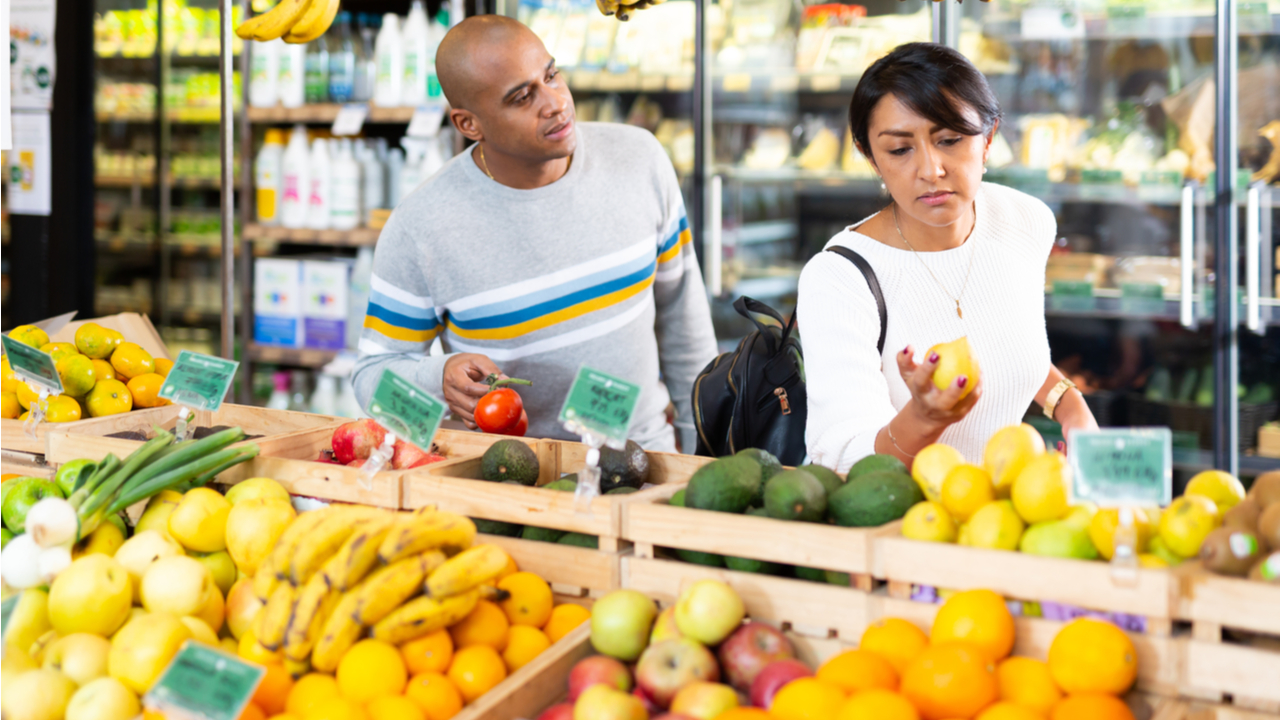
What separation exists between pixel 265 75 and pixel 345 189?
0.54 m

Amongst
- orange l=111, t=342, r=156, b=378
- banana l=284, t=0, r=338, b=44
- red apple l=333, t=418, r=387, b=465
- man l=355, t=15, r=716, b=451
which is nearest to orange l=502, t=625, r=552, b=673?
red apple l=333, t=418, r=387, b=465

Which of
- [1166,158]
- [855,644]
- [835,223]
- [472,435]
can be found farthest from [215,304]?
[855,644]

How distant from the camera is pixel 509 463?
5.17 feet

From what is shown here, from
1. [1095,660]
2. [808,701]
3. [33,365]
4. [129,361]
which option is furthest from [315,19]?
[1095,660]

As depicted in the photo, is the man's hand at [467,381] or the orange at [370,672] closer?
the orange at [370,672]

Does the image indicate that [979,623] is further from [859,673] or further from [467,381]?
[467,381]

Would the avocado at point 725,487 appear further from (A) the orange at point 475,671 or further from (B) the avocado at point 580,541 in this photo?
(A) the orange at point 475,671

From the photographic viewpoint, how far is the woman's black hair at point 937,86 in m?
1.72

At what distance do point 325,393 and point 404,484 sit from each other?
2.70m

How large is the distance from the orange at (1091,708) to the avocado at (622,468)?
2.34 ft

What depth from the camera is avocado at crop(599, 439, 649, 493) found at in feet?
5.17

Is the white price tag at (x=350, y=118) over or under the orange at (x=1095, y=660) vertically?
over

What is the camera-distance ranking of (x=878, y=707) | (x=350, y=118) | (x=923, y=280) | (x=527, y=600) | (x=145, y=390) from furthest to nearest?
(x=350, y=118)
(x=145, y=390)
(x=923, y=280)
(x=527, y=600)
(x=878, y=707)

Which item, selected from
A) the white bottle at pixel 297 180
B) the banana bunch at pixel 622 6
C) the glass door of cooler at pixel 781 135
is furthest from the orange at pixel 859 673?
the white bottle at pixel 297 180
